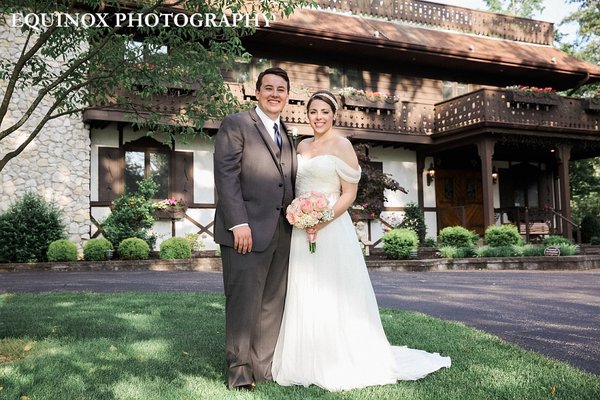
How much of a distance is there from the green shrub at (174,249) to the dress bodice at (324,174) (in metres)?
10.1

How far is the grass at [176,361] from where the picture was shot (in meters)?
3.40

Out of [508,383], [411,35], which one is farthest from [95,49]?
[411,35]

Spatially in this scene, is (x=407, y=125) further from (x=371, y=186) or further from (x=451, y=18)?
(x=451, y=18)

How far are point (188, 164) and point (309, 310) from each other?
496 inches

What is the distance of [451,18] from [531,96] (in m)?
5.29

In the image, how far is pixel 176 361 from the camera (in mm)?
4203

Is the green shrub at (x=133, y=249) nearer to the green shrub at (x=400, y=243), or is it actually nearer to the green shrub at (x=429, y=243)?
the green shrub at (x=400, y=243)

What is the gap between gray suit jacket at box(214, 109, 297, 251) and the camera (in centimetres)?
376

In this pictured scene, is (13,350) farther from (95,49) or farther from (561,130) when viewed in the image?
(561,130)

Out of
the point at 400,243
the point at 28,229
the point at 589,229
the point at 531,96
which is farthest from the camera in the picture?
the point at 589,229

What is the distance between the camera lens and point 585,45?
29062 mm

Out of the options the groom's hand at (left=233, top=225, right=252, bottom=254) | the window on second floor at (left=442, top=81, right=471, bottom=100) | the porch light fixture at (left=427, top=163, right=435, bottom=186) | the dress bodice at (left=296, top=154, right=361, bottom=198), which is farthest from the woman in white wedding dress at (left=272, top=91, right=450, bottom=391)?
the window on second floor at (left=442, top=81, right=471, bottom=100)

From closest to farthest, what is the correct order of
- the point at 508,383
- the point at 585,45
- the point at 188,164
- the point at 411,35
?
1. the point at 508,383
2. the point at 188,164
3. the point at 411,35
4. the point at 585,45

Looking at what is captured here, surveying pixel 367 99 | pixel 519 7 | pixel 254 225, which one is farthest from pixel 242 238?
pixel 519 7
